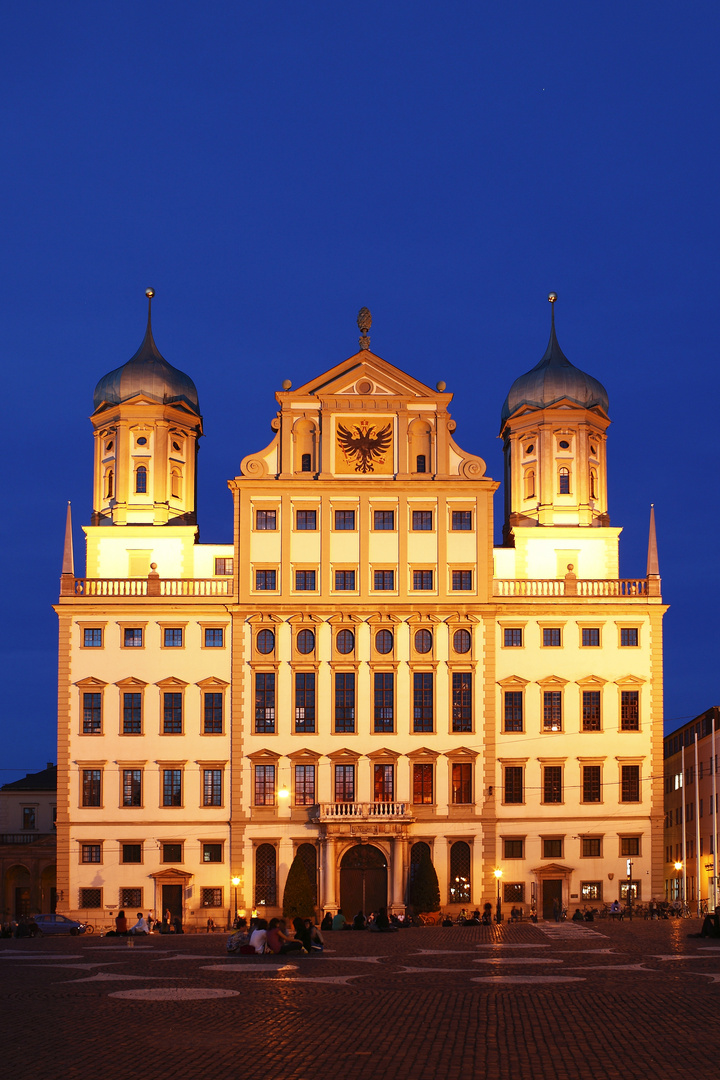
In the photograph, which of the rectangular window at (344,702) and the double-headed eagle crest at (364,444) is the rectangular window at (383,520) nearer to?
the double-headed eagle crest at (364,444)

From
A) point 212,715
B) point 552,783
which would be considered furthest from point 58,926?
point 552,783

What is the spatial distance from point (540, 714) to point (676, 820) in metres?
22.4

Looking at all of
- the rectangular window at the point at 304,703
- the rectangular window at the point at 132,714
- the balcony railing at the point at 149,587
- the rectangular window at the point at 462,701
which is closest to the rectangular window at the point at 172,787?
the rectangular window at the point at 132,714

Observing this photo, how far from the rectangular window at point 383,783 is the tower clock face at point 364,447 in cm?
1533

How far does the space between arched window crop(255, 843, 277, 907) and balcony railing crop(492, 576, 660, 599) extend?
1763 cm

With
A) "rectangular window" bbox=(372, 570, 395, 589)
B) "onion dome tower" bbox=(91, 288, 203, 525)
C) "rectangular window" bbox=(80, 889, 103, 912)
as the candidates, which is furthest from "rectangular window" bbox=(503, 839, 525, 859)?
"onion dome tower" bbox=(91, 288, 203, 525)

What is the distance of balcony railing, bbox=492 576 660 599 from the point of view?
7981 cm

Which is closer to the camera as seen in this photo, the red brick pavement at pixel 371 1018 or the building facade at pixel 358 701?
the red brick pavement at pixel 371 1018

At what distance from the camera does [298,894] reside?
7269 centimetres

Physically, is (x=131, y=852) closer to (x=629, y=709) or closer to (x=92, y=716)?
(x=92, y=716)

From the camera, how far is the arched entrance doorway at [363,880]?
75.8m

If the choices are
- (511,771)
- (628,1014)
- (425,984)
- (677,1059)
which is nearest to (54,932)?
(511,771)

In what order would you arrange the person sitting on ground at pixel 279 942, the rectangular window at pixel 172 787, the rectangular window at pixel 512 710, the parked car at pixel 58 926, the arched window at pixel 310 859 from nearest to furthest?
the person sitting on ground at pixel 279 942 < the parked car at pixel 58 926 < the arched window at pixel 310 859 < the rectangular window at pixel 172 787 < the rectangular window at pixel 512 710

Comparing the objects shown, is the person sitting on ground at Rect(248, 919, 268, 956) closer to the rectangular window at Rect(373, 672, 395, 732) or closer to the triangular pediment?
the rectangular window at Rect(373, 672, 395, 732)
